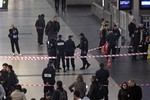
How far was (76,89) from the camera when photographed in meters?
18.7

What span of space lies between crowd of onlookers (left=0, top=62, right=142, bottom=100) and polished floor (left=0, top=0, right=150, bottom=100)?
1607mm

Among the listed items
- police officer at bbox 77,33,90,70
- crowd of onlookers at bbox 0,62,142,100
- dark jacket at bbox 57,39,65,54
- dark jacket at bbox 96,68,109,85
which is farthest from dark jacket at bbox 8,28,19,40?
dark jacket at bbox 96,68,109,85

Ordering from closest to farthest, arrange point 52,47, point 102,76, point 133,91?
point 133,91, point 102,76, point 52,47

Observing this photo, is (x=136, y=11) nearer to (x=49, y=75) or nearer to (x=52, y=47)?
(x=52, y=47)

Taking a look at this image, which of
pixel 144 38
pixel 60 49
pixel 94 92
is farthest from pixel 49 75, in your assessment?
pixel 144 38

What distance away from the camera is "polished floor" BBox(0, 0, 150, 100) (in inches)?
936

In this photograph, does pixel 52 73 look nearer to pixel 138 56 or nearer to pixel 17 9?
pixel 138 56

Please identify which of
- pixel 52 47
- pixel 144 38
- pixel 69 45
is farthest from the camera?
pixel 144 38

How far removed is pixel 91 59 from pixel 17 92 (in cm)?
1161

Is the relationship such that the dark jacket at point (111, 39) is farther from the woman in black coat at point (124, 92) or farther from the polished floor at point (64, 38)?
the woman in black coat at point (124, 92)

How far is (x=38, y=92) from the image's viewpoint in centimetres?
2206

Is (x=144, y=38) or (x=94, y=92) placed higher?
(x=144, y=38)

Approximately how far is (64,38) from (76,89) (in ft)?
47.5

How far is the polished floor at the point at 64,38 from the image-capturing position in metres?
23.8
